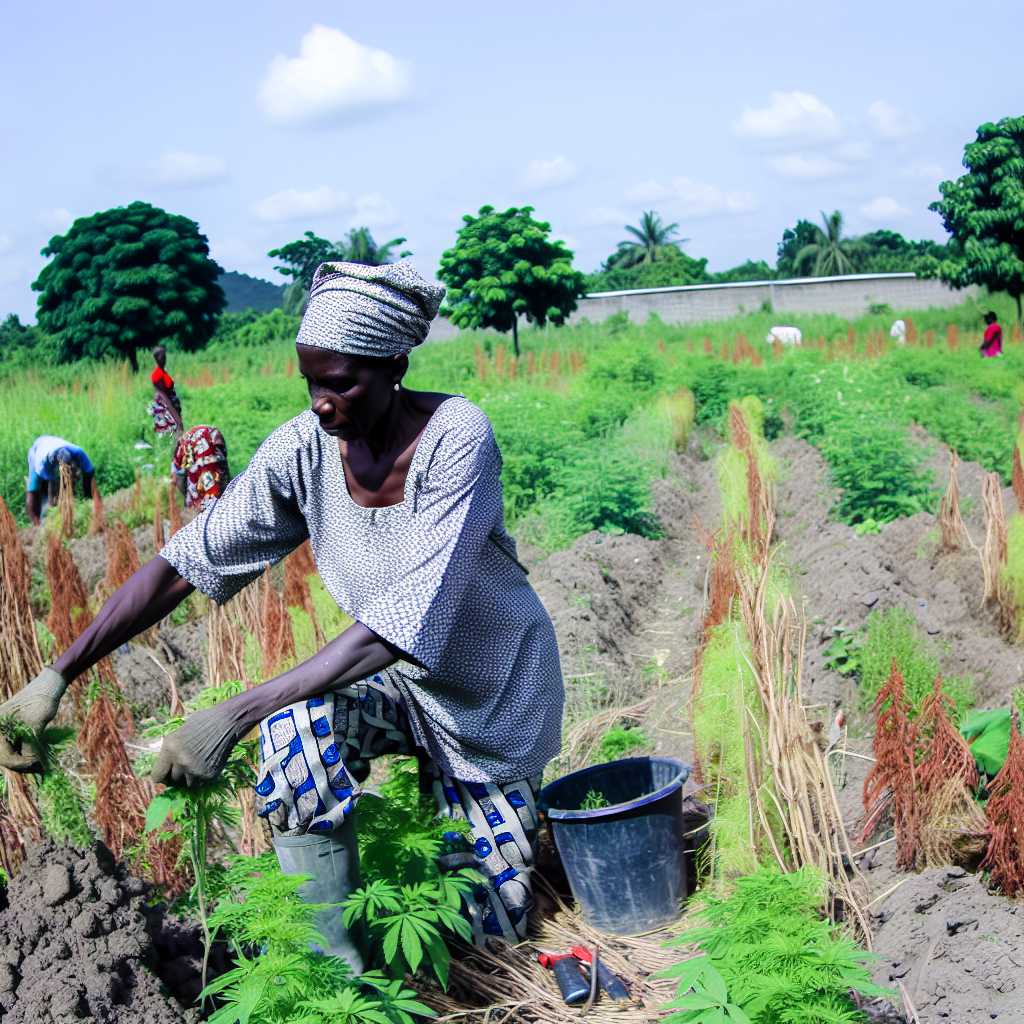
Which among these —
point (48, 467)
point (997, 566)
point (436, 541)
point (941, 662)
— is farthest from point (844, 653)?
point (48, 467)

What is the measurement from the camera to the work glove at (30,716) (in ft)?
7.48

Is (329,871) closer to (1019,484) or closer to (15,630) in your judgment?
(15,630)

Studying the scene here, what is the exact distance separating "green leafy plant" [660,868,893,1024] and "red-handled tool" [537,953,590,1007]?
21.1 inches

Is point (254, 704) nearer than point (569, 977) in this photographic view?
Yes

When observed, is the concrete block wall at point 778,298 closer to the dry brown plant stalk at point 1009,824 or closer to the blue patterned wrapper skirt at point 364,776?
the dry brown plant stalk at point 1009,824

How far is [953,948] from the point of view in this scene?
2.46 meters

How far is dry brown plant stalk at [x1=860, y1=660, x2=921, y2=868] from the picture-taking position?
2.86 metres

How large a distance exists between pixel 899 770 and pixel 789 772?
317mm

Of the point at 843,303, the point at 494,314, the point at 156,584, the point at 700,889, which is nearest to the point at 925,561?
the point at 700,889

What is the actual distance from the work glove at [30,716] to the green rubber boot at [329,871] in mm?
509

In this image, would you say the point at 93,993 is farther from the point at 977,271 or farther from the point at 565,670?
the point at 977,271

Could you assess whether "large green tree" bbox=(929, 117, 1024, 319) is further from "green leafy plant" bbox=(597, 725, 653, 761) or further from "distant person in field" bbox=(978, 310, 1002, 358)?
"green leafy plant" bbox=(597, 725, 653, 761)

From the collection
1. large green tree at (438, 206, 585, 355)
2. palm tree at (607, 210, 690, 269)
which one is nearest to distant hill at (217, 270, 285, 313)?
palm tree at (607, 210, 690, 269)

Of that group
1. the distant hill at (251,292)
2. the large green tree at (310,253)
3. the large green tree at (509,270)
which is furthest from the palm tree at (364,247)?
the distant hill at (251,292)
